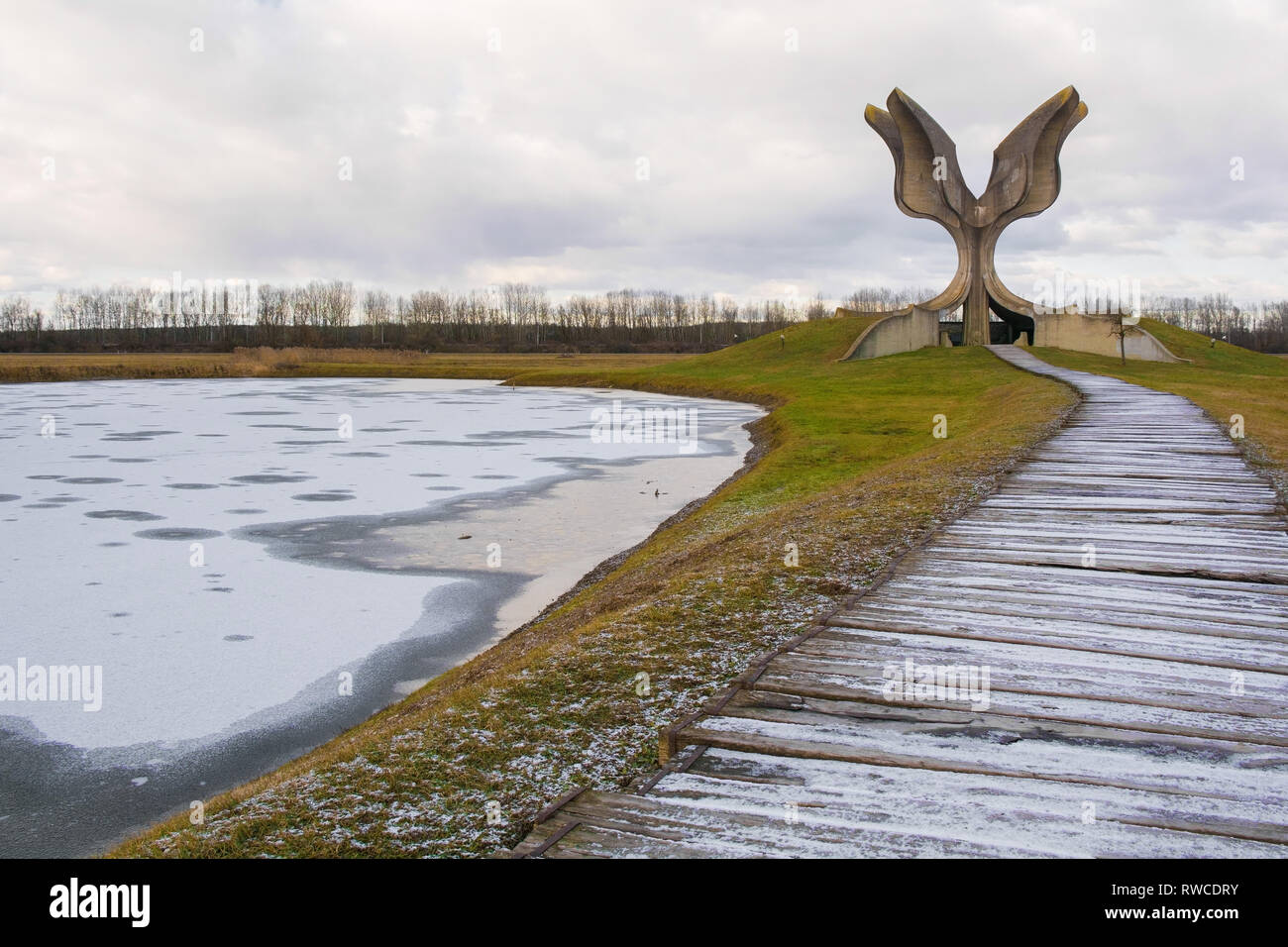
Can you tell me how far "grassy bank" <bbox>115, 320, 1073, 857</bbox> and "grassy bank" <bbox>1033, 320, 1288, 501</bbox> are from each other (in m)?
2.95

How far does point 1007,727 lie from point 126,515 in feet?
49.0

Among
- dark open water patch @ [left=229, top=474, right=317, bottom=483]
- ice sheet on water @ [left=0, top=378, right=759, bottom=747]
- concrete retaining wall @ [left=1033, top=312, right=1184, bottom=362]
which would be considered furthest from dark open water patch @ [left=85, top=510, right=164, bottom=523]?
concrete retaining wall @ [left=1033, top=312, right=1184, bottom=362]

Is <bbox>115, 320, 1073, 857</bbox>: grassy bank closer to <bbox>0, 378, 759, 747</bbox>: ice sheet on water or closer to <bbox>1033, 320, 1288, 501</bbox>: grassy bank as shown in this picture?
<bbox>0, 378, 759, 747</bbox>: ice sheet on water

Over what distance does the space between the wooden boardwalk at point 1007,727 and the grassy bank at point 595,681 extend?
0.63 m

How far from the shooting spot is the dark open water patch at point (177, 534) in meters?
13.8

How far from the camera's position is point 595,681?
5816mm

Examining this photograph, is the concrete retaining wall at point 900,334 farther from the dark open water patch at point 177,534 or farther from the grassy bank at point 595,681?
the dark open water patch at point 177,534

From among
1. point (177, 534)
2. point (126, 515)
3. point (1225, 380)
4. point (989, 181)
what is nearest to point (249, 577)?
point (177, 534)

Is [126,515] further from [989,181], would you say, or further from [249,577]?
[989,181]

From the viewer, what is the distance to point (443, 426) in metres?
31.0

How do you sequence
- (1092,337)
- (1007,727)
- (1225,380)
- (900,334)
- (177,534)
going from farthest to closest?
(900,334)
(1092,337)
(1225,380)
(177,534)
(1007,727)

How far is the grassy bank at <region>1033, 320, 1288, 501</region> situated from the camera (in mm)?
13262

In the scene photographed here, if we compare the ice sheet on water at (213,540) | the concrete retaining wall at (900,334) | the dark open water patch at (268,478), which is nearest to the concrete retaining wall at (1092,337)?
the concrete retaining wall at (900,334)
